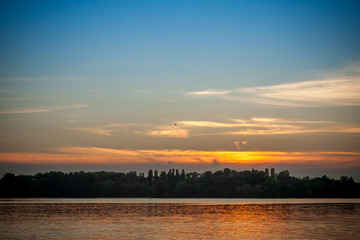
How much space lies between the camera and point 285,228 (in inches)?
2176

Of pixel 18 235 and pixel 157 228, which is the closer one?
pixel 18 235

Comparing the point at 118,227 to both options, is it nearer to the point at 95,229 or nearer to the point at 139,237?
the point at 95,229

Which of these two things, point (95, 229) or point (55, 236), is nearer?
point (55, 236)

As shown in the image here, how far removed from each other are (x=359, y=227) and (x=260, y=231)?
12278 millimetres

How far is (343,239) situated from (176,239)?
15.4 metres

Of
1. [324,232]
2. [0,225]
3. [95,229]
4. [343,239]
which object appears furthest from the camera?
[0,225]

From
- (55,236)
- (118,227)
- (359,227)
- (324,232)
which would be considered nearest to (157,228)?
(118,227)

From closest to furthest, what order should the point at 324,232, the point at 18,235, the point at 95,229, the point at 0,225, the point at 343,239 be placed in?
the point at 343,239
the point at 18,235
the point at 324,232
the point at 95,229
the point at 0,225

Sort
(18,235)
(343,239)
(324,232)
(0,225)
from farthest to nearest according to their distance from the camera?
(0,225)
(324,232)
(18,235)
(343,239)

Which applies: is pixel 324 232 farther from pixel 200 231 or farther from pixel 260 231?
pixel 200 231

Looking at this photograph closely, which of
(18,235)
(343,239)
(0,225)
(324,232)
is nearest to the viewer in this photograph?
(343,239)

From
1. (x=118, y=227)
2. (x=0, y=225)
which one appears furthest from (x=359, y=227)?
(x=0, y=225)

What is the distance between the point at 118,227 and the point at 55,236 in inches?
433

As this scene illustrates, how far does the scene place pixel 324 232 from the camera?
1955 inches
